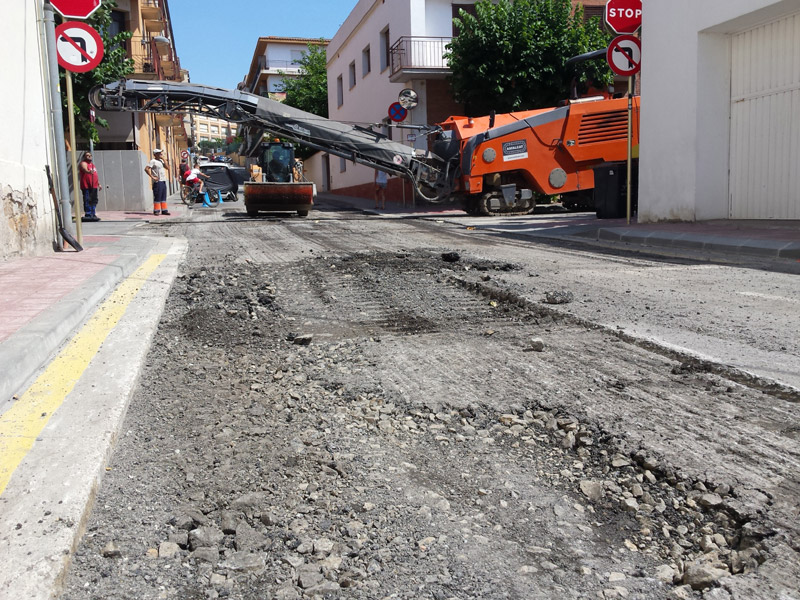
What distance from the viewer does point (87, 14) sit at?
862 cm

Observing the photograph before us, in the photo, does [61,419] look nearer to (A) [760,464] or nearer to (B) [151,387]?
(B) [151,387]

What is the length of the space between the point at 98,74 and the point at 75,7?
10102 mm

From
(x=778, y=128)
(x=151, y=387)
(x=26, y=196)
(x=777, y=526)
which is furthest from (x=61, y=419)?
(x=778, y=128)

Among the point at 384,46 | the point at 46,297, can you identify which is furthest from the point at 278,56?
the point at 46,297

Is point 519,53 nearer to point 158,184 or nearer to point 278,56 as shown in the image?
point 158,184

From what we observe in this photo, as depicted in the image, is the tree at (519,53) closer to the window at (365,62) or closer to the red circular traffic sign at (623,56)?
the red circular traffic sign at (623,56)

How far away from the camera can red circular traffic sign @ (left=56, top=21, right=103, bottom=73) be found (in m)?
8.44

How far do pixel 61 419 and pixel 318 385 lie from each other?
1.13 meters

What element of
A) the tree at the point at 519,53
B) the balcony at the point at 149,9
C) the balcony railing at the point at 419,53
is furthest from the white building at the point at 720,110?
the balcony at the point at 149,9

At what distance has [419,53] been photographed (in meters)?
23.0

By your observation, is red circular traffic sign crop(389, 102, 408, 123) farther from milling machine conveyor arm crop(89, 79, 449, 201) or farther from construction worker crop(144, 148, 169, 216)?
construction worker crop(144, 148, 169, 216)

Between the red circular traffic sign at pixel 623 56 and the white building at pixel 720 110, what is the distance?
1.27 ft

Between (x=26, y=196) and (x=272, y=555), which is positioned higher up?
(x=26, y=196)

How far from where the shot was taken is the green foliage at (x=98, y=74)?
57.7ft
